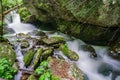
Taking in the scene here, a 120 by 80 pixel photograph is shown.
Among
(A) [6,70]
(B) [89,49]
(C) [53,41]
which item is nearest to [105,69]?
(B) [89,49]

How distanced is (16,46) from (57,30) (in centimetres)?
251

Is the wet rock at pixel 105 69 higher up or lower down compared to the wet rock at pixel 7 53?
lower down

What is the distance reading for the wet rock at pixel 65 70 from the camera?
6484 millimetres

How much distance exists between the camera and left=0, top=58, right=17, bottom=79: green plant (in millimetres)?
6458

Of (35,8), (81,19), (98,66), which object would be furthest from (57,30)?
(98,66)

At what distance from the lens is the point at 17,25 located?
37.0 feet

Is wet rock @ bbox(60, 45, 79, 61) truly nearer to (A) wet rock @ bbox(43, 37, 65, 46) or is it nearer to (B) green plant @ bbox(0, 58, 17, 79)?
(A) wet rock @ bbox(43, 37, 65, 46)

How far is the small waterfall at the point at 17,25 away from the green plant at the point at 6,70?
387 cm

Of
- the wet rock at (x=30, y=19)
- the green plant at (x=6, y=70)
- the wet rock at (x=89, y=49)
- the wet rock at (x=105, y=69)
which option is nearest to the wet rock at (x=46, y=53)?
the green plant at (x=6, y=70)

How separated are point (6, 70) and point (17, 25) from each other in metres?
4.99

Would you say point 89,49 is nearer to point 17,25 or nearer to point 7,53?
point 7,53

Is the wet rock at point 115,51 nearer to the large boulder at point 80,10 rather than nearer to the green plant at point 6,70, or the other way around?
the large boulder at point 80,10

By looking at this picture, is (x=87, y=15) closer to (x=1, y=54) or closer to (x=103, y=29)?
(x=103, y=29)

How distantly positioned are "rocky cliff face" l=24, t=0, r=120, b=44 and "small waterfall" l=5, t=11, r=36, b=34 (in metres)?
0.83
